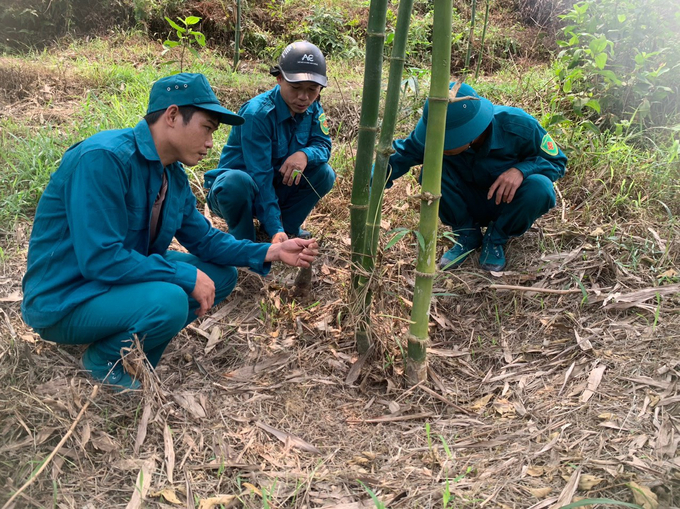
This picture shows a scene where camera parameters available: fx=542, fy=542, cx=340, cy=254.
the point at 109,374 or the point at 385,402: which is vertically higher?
the point at 109,374

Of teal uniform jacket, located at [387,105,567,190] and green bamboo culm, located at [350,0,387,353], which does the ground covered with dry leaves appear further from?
teal uniform jacket, located at [387,105,567,190]

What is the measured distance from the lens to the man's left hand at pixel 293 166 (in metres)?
3.00

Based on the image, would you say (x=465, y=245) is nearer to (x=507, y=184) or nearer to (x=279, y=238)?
(x=507, y=184)

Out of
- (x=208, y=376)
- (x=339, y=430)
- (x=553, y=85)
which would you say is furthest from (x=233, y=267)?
(x=553, y=85)

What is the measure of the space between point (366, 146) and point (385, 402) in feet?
3.34

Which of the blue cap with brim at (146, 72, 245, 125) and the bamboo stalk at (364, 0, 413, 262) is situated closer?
the bamboo stalk at (364, 0, 413, 262)

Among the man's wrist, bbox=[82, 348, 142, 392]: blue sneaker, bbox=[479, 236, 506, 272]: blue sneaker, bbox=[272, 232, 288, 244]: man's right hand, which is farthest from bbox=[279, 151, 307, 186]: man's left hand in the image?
bbox=[82, 348, 142, 392]: blue sneaker

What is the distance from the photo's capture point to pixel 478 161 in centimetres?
291

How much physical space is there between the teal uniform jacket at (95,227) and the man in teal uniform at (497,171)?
1211mm

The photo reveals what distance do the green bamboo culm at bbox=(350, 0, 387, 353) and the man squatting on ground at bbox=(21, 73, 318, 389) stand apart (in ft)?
1.80

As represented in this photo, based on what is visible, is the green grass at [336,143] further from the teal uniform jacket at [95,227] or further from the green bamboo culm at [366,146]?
the teal uniform jacket at [95,227]

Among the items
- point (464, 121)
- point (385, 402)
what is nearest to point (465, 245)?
point (464, 121)

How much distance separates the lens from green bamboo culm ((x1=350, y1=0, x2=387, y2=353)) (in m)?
1.89

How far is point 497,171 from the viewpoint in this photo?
115 inches
